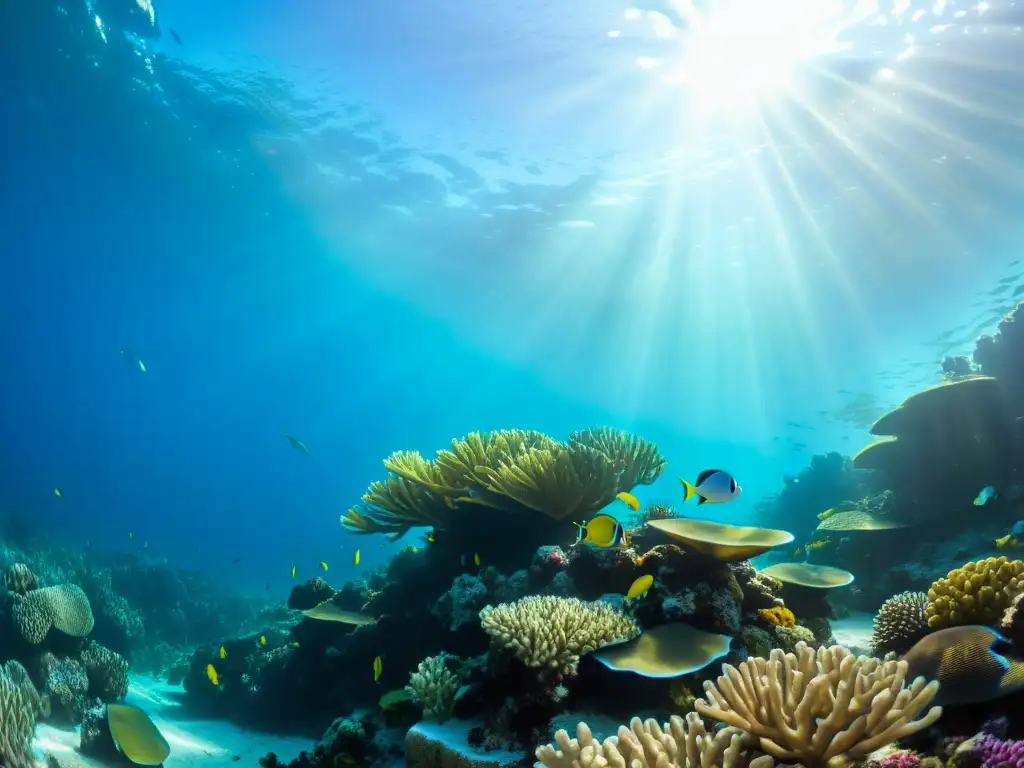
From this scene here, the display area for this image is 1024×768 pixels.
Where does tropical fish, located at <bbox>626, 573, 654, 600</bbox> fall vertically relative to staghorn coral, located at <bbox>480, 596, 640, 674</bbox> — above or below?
above

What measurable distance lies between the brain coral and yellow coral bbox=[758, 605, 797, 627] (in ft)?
33.3

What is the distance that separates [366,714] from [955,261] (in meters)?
29.4

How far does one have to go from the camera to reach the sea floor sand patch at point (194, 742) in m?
6.44

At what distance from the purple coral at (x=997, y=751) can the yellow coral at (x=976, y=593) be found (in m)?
1.37

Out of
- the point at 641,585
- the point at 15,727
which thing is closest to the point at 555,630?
the point at 641,585

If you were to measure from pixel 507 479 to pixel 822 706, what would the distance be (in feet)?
13.1

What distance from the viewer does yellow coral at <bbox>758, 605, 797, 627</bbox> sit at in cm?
483

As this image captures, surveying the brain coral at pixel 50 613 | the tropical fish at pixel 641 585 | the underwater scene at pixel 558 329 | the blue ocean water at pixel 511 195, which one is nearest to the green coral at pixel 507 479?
the underwater scene at pixel 558 329

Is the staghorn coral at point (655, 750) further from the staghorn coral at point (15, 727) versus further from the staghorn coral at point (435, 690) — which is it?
the staghorn coral at point (15, 727)

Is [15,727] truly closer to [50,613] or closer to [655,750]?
[50,613]

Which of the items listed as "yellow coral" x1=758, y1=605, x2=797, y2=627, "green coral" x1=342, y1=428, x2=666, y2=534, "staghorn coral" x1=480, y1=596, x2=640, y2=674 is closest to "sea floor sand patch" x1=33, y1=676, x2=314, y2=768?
"green coral" x1=342, y1=428, x2=666, y2=534

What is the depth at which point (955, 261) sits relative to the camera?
2367 centimetres

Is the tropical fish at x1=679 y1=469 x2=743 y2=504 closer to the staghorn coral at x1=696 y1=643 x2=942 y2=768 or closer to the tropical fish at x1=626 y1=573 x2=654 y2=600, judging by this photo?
the tropical fish at x1=626 y1=573 x2=654 y2=600

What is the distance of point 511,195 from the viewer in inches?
1000
